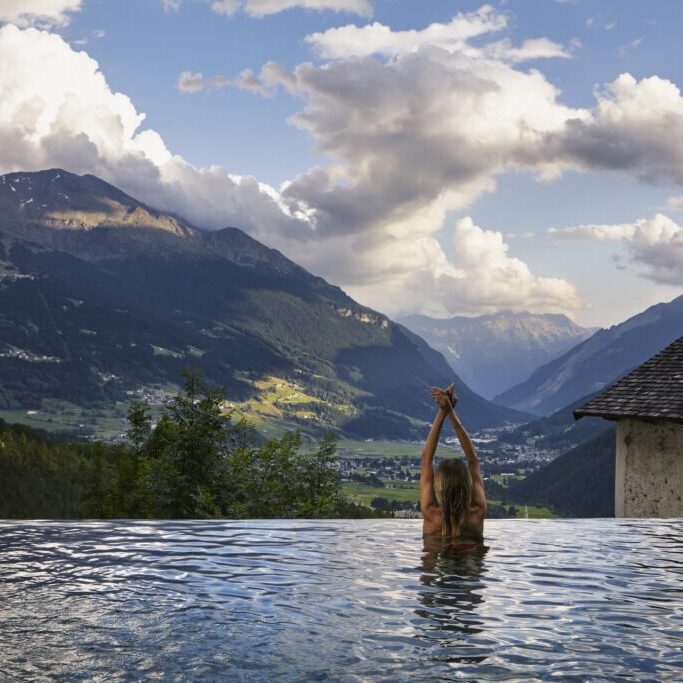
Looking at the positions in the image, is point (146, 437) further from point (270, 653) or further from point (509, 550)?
point (270, 653)

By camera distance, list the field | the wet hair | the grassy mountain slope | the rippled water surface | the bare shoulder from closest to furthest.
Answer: the rippled water surface < the wet hair < the bare shoulder < the field < the grassy mountain slope

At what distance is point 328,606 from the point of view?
404 inches

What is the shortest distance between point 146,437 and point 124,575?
3541 cm

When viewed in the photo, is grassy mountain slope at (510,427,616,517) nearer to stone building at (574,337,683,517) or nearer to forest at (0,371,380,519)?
forest at (0,371,380,519)

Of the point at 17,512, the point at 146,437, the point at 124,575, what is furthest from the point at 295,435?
the point at 17,512

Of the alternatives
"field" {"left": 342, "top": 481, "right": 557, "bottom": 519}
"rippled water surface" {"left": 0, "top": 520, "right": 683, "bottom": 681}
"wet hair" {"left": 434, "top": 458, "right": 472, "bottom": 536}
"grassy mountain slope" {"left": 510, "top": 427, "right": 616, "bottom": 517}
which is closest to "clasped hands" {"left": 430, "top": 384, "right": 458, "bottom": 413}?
"wet hair" {"left": 434, "top": 458, "right": 472, "bottom": 536}

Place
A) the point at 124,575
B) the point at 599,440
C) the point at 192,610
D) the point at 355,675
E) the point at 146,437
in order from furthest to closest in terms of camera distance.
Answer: the point at 599,440
the point at 146,437
the point at 124,575
the point at 192,610
the point at 355,675

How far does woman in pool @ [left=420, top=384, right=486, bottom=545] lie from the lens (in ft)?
37.7

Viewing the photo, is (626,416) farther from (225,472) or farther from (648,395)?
(225,472)

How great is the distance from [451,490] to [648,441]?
15.1 meters

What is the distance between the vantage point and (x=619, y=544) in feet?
51.2

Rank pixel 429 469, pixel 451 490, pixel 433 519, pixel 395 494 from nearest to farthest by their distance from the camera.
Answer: pixel 451 490
pixel 429 469
pixel 433 519
pixel 395 494

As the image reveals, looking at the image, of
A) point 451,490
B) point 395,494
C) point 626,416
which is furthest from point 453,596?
point 395,494

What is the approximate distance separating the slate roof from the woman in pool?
12.5 metres
